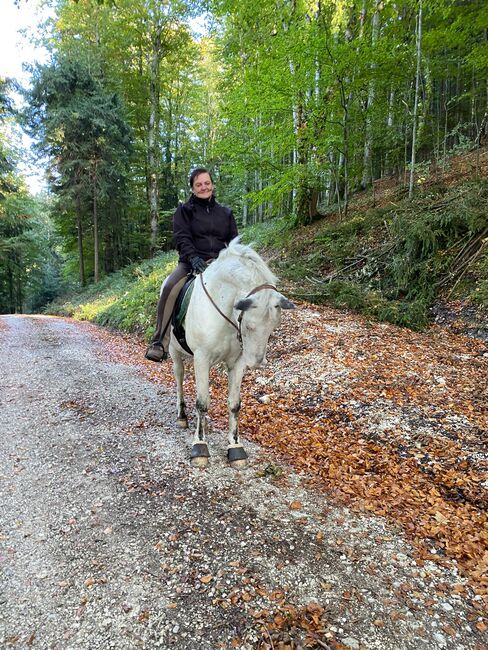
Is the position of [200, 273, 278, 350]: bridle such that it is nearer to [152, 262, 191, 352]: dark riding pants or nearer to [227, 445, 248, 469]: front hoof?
[152, 262, 191, 352]: dark riding pants

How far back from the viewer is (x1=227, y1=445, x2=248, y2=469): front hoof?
3.86 metres

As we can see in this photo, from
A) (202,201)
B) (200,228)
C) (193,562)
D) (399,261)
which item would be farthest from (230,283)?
(399,261)

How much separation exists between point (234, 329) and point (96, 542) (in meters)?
2.08

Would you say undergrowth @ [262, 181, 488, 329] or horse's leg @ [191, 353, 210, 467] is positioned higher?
undergrowth @ [262, 181, 488, 329]

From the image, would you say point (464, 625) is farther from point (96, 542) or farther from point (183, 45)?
point (183, 45)

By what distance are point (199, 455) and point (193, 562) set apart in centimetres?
135

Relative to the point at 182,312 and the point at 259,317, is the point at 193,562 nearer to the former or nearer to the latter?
the point at 259,317

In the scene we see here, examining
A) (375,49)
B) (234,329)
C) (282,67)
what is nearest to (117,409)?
(234,329)

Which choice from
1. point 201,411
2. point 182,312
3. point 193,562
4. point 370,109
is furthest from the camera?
point 370,109

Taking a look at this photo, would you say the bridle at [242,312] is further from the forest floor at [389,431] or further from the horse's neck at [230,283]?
the forest floor at [389,431]

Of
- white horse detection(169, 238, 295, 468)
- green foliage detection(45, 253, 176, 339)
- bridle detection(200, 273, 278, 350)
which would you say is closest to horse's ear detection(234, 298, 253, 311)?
white horse detection(169, 238, 295, 468)

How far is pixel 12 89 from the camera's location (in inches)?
729

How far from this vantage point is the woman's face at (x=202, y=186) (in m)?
4.16

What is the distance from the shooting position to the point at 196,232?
14.3 feet
